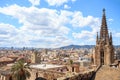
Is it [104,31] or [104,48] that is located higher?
[104,31]

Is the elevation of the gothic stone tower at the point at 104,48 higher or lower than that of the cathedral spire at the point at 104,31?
lower

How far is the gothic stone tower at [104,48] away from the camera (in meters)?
41.0

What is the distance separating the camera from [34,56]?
69375 millimetres

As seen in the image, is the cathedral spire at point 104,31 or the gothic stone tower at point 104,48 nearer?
the gothic stone tower at point 104,48

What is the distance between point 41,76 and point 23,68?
162 inches

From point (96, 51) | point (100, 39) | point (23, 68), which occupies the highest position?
point (100, 39)

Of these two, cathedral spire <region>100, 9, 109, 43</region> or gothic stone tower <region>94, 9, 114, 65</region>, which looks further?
cathedral spire <region>100, 9, 109, 43</region>

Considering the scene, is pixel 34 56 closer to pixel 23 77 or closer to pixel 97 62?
pixel 97 62

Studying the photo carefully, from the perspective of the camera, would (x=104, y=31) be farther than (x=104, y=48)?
Yes

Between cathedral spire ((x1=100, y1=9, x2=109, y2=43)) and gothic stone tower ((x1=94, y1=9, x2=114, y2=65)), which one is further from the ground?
cathedral spire ((x1=100, y1=9, x2=109, y2=43))

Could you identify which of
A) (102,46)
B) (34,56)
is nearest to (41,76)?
(102,46)

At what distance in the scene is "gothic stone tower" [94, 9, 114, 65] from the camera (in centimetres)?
4103

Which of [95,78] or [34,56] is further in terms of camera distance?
[34,56]

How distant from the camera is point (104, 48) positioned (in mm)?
41844
